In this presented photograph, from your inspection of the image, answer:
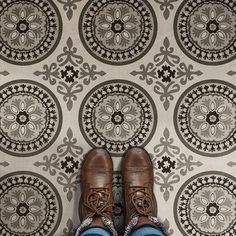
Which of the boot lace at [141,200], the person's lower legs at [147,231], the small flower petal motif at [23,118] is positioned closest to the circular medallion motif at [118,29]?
the small flower petal motif at [23,118]

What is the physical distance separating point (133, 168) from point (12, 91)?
405 mm

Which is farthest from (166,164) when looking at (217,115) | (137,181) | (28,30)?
(28,30)

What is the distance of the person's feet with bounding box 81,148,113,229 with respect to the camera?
49.9 inches

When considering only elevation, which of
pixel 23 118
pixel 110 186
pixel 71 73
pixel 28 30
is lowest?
pixel 110 186

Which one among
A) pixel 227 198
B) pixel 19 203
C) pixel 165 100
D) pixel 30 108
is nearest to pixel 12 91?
pixel 30 108

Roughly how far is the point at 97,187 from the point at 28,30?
1.59 ft

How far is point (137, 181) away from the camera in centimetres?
129

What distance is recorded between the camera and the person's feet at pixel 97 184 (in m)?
1.27

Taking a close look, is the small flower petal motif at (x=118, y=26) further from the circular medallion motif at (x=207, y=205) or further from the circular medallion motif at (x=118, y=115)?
the circular medallion motif at (x=207, y=205)

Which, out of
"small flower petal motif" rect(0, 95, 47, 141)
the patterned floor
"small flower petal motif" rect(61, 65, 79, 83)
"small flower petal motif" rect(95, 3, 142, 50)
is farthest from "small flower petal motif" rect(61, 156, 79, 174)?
"small flower petal motif" rect(95, 3, 142, 50)

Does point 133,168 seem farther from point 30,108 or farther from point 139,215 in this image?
point 30,108

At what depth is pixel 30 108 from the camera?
4.31 ft

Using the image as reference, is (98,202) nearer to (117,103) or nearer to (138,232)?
(138,232)

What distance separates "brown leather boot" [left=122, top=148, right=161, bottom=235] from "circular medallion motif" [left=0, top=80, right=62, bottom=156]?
23 centimetres
